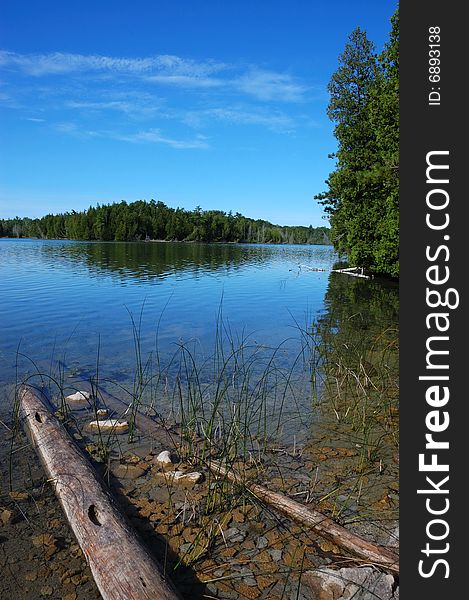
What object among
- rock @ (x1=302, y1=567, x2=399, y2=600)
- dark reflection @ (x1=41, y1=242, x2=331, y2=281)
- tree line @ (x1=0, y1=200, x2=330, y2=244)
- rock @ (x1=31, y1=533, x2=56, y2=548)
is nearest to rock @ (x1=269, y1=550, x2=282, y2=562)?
rock @ (x1=302, y1=567, x2=399, y2=600)

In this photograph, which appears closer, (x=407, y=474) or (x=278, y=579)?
(x=407, y=474)

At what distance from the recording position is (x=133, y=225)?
520 ft

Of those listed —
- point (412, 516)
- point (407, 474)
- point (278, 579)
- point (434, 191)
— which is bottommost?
point (278, 579)

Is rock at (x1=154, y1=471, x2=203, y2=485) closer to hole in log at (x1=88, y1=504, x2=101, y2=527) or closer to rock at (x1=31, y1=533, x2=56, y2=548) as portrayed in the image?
hole in log at (x1=88, y1=504, x2=101, y2=527)

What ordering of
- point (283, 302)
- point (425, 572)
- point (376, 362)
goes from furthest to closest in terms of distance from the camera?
point (283, 302) → point (376, 362) → point (425, 572)

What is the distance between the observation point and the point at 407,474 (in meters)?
2.65

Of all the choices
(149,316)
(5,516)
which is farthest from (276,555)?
(149,316)

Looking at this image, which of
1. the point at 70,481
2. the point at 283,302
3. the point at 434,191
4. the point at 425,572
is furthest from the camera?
the point at 283,302

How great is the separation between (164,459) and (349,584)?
2.76 metres

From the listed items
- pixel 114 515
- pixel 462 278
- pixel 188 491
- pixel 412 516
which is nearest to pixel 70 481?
pixel 114 515

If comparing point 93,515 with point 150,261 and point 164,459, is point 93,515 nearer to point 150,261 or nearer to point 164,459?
point 164,459

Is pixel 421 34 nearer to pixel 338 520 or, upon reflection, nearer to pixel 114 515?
pixel 338 520

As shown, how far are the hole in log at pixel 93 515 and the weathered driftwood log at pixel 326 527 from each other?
1.38 meters

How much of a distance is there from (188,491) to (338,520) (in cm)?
160
